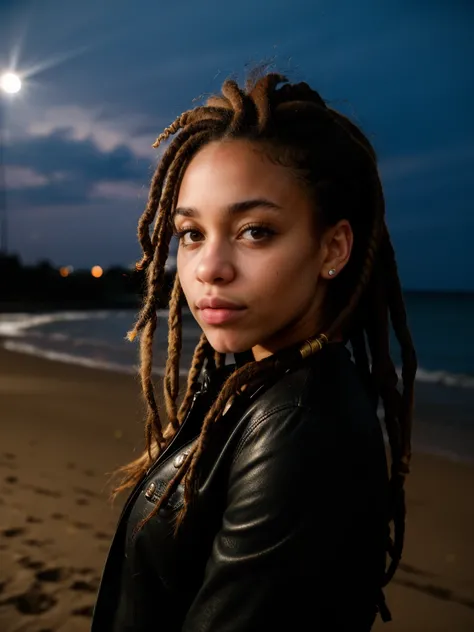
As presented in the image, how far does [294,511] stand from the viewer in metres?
1.09

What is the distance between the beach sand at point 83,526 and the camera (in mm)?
3818

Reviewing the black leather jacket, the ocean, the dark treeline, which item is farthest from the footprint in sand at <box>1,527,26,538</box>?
the dark treeline

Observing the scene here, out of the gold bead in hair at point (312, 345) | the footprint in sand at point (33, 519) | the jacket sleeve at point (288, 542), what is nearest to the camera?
the jacket sleeve at point (288, 542)

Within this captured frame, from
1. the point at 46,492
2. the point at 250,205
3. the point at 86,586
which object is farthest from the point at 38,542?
the point at 250,205

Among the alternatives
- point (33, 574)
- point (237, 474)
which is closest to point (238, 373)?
point (237, 474)

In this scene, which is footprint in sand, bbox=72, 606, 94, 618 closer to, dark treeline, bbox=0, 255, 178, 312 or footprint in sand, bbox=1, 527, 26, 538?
footprint in sand, bbox=1, 527, 26, 538

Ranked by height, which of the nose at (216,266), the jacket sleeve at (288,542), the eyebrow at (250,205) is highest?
the eyebrow at (250,205)

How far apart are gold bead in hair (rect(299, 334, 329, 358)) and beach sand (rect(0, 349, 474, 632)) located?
270 centimetres

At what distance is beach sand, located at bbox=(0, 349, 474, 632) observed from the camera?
3.82m

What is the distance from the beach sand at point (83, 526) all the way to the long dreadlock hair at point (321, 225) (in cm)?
234

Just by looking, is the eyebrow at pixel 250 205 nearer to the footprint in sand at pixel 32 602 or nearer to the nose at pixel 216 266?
the nose at pixel 216 266

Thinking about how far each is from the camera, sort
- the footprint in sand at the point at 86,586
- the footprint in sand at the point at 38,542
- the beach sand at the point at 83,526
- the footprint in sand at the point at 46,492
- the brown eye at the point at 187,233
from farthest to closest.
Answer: the footprint in sand at the point at 46,492
the footprint in sand at the point at 38,542
the footprint in sand at the point at 86,586
the beach sand at the point at 83,526
the brown eye at the point at 187,233

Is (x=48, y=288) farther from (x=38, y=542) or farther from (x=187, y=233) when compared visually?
(x=187, y=233)

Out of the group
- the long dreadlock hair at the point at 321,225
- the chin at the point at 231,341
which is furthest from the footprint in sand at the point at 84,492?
the chin at the point at 231,341
